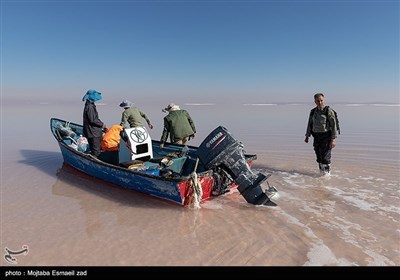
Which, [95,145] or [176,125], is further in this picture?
[95,145]

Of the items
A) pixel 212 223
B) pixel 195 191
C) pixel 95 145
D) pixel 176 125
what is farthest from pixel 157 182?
pixel 95 145

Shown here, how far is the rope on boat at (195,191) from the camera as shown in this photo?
5.69 m

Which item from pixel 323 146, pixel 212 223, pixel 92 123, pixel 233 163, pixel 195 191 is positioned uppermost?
pixel 92 123

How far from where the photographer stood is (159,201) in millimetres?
6410

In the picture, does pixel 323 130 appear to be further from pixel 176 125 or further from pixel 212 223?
pixel 212 223

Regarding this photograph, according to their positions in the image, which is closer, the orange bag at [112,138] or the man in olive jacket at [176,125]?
the orange bag at [112,138]

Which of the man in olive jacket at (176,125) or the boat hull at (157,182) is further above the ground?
the man in olive jacket at (176,125)

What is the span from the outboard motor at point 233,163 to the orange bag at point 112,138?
9.21 feet

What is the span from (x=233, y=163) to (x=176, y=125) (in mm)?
2761

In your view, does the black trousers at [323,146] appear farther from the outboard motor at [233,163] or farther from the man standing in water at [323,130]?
the outboard motor at [233,163]

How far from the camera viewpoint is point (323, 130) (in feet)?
25.8

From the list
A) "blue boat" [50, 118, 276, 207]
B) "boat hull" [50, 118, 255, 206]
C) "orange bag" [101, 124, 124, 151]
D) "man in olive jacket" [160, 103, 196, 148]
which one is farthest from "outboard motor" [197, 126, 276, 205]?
"orange bag" [101, 124, 124, 151]

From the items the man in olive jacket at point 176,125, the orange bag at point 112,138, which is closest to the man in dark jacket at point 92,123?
the orange bag at point 112,138
